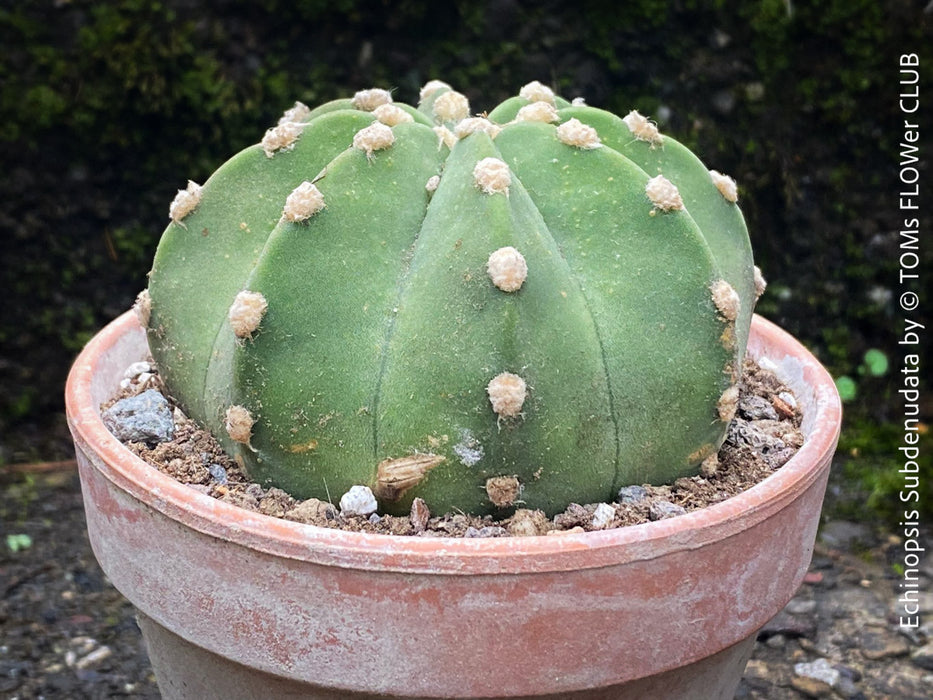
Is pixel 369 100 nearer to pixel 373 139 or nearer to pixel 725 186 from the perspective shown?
pixel 373 139

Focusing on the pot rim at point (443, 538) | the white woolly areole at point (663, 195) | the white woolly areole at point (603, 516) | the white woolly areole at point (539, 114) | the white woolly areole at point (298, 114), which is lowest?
the white woolly areole at point (603, 516)

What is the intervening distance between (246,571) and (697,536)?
1.44 feet

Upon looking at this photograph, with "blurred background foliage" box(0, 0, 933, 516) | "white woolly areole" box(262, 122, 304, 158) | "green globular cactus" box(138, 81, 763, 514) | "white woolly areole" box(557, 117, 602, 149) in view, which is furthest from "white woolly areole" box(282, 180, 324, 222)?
"blurred background foliage" box(0, 0, 933, 516)

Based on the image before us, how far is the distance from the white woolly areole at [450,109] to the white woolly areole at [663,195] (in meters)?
0.34

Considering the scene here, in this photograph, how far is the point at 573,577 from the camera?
1004mm

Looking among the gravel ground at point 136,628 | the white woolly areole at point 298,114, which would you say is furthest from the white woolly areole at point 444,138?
the gravel ground at point 136,628

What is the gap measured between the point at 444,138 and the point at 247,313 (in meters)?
A: 0.34

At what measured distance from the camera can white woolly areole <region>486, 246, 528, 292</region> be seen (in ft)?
3.51

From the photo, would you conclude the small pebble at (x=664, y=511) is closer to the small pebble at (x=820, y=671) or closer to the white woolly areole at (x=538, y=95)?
the white woolly areole at (x=538, y=95)

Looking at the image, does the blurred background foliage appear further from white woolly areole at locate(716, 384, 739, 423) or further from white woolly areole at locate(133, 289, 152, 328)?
white woolly areole at locate(716, 384, 739, 423)

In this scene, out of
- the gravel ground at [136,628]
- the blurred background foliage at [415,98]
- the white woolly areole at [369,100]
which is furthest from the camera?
the blurred background foliage at [415,98]

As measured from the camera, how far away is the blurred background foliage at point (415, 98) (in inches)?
94.0

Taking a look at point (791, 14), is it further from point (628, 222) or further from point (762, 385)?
point (628, 222)

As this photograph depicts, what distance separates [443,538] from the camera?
1.01 metres
